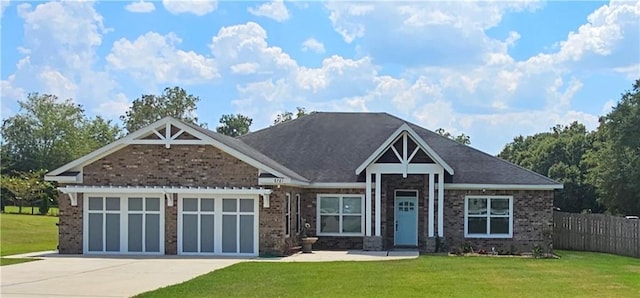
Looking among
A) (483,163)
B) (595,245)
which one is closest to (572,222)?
(595,245)

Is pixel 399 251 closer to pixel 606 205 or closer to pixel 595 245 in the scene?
pixel 595 245

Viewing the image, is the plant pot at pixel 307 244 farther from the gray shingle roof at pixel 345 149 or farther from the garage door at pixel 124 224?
the garage door at pixel 124 224

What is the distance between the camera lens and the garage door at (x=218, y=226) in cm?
2609

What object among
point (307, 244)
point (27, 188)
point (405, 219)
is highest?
point (27, 188)

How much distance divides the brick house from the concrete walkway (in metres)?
1.27

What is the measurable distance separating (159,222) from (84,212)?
2.47 metres

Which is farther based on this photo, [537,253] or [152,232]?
[537,253]

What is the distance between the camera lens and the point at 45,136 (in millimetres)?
85750

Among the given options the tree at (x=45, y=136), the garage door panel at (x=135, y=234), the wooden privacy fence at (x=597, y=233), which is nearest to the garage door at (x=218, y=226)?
the garage door panel at (x=135, y=234)

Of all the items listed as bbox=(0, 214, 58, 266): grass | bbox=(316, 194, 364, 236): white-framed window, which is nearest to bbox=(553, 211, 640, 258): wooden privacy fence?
bbox=(316, 194, 364, 236): white-framed window

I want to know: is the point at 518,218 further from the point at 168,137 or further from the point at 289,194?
the point at 168,137

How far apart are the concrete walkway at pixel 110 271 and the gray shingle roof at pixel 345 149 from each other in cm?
400

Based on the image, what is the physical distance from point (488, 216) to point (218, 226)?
984 cm

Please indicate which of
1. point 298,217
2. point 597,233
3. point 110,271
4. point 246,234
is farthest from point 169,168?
point 597,233
